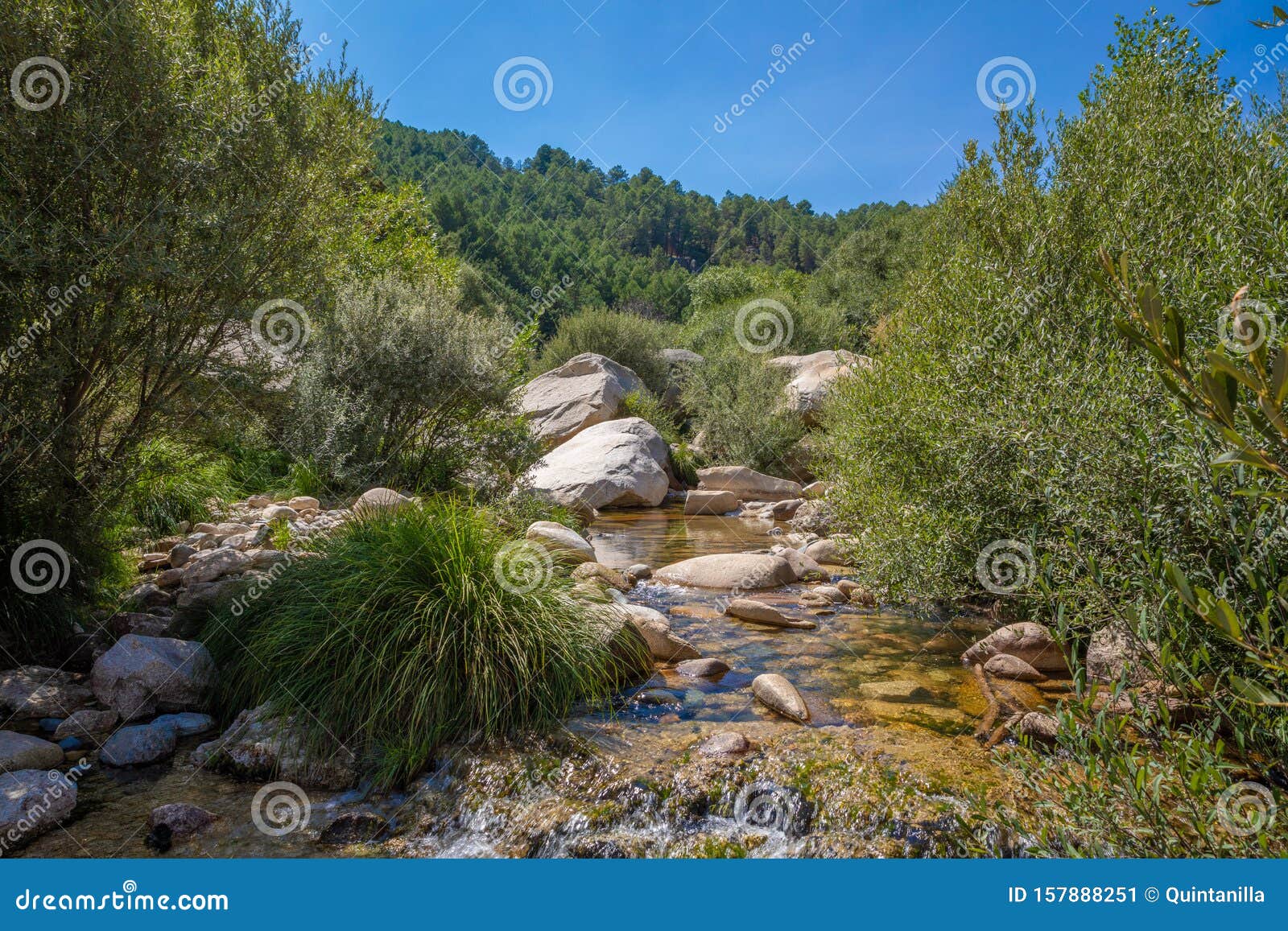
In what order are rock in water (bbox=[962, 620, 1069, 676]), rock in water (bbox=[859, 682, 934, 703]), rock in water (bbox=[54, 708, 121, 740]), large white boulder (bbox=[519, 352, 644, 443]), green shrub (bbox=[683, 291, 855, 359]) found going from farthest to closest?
green shrub (bbox=[683, 291, 855, 359]) < large white boulder (bbox=[519, 352, 644, 443]) < rock in water (bbox=[962, 620, 1069, 676]) < rock in water (bbox=[859, 682, 934, 703]) < rock in water (bbox=[54, 708, 121, 740])

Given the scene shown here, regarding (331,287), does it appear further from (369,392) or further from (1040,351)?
(1040,351)

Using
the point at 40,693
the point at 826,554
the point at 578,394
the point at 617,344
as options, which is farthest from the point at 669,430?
the point at 40,693

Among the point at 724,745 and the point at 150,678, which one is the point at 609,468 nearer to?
the point at 150,678

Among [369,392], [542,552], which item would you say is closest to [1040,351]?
[542,552]

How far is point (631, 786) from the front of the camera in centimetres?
509

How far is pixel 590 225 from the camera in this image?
64.8m

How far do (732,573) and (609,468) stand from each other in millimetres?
6954

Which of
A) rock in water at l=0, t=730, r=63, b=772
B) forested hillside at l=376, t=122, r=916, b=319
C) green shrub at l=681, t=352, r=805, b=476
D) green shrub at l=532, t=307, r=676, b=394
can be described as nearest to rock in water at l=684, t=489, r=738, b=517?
green shrub at l=681, t=352, r=805, b=476

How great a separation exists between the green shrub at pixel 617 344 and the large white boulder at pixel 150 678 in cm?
2042

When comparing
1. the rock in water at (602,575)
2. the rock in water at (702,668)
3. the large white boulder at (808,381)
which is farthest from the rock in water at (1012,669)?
the large white boulder at (808,381)

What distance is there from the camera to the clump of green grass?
5461 millimetres

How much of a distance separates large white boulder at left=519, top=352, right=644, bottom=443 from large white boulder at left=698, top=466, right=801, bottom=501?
3510 mm

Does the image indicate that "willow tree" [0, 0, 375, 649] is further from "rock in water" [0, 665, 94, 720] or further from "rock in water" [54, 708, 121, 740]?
"rock in water" [54, 708, 121, 740]

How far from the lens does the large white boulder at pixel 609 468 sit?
16250 millimetres
